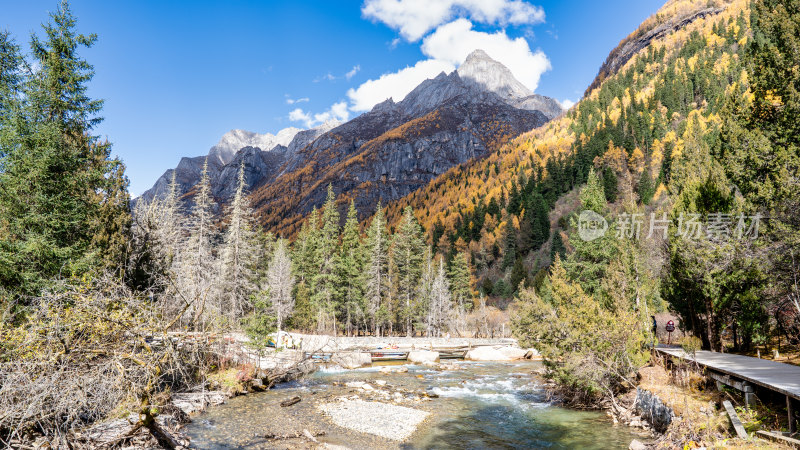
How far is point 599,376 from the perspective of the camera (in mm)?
16547

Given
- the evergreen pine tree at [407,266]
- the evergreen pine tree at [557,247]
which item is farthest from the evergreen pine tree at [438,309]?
the evergreen pine tree at [557,247]

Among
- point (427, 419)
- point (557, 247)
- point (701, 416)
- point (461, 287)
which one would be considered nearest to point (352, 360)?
point (427, 419)

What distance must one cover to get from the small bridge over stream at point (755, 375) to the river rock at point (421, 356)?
2196 cm

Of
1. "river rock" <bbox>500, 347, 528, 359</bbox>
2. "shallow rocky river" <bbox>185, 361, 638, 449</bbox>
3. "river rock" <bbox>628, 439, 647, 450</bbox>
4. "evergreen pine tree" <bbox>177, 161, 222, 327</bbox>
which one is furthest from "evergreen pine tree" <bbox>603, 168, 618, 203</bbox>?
"river rock" <bbox>628, 439, 647, 450</bbox>

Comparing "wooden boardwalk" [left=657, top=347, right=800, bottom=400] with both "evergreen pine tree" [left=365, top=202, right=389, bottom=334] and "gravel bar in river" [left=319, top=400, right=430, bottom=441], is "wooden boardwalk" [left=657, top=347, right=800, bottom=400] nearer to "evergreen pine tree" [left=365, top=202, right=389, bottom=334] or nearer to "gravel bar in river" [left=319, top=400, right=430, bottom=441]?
"gravel bar in river" [left=319, top=400, right=430, bottom=441]

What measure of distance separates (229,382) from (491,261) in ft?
241

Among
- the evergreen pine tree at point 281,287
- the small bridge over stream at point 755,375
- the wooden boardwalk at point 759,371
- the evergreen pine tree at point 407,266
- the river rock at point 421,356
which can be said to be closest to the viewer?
the small bridge over stream at point 755,375

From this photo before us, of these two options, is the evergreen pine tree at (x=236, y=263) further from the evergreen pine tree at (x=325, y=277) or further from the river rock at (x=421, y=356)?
the river rock at (x=421, y=356)

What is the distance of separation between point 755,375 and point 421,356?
26.3 m

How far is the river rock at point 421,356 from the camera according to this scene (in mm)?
34656

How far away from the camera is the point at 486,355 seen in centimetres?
3731

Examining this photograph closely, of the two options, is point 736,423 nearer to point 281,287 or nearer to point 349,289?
point 349,289

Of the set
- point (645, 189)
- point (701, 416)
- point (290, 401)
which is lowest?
point (290, 401)

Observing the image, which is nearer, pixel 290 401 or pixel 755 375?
pixel 755 375
